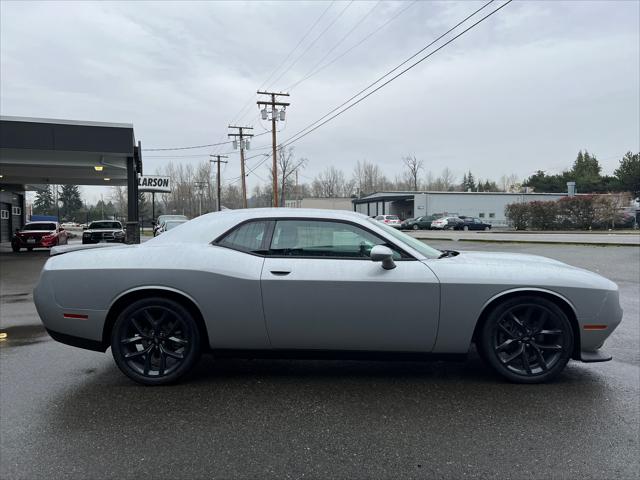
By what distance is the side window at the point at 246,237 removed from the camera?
384cm

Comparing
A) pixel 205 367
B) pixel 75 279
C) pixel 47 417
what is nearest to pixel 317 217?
pixel 205 367

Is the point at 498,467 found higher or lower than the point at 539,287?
lower

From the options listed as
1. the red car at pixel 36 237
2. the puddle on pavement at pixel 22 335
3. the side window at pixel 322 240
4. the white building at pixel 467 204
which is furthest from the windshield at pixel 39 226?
the white building at pixel 467 204

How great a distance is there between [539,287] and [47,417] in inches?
152

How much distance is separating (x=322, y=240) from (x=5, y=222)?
3188 centimetres

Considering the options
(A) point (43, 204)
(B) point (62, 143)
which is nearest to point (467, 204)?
(B) point (62, 143)

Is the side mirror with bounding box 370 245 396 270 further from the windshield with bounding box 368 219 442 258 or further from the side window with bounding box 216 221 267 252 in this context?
the side window with bounding box 216 221 267 252

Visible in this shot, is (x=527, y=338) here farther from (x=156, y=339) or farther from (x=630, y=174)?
(x=630, y=174)

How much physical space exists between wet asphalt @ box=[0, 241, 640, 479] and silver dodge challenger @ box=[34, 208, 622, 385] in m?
0.29

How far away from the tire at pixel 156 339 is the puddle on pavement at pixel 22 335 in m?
2.16

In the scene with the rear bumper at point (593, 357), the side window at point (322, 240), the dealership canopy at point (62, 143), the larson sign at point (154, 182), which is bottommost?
the rear bumper at point (593, 357)

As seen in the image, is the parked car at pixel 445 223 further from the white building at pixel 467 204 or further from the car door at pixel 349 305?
the car door at pixel 349 305

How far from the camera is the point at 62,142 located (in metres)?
15.1

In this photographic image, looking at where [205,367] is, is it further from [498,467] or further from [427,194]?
[427,194]
